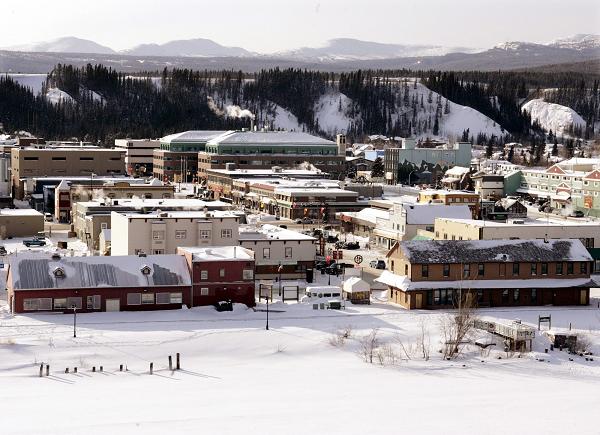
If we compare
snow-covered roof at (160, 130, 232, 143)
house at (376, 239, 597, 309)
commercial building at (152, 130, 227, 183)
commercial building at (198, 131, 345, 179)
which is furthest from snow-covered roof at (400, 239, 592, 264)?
snow-covered roof at (160, 130, 232, 143)

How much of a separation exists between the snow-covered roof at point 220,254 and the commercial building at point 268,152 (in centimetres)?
5997

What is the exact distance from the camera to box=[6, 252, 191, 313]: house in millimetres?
40719

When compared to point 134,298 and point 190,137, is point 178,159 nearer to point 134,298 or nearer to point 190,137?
point 190,137

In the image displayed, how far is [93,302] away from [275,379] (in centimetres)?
1107

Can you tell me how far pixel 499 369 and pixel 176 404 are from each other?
1066cm

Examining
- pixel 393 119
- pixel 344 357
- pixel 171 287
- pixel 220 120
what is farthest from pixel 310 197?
pixel 393 119

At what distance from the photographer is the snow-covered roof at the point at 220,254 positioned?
1706 inches

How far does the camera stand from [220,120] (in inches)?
6777

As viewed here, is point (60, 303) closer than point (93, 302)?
Yes

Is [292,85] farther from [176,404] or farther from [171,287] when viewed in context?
[176,404]

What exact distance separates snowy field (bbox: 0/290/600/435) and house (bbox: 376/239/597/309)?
208 cm

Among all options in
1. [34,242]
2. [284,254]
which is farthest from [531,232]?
[34,242]

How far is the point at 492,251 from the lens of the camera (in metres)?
45.5

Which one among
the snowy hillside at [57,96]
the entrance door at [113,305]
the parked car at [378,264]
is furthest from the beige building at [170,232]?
the snowy hillside at [57,96]
